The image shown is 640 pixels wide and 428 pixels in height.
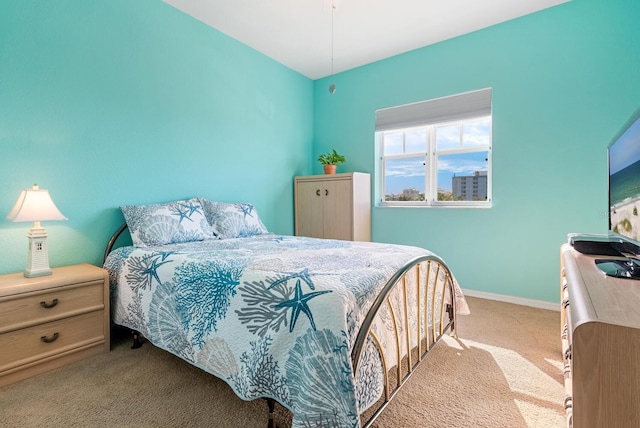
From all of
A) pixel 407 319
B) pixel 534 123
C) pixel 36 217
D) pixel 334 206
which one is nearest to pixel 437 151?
pixel 534 123

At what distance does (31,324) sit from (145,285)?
0.61 m

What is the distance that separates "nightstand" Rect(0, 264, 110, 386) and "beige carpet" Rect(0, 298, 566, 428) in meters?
0.08

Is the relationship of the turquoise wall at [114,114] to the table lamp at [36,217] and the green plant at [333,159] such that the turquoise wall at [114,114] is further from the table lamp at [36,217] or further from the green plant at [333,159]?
the green plant at [333,159]

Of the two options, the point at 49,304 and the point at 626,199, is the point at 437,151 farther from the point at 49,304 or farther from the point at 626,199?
the point at 49,304

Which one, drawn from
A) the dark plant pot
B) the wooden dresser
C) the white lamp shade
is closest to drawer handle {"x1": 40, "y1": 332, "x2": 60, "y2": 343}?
the white lamp shade

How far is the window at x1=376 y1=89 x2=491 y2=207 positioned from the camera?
10.7 ft

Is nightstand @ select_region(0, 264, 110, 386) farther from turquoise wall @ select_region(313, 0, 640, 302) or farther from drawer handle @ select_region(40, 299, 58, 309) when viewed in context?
turquoise wall @ select_region(313, 0, 640, 302)

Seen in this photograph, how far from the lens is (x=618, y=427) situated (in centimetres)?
65

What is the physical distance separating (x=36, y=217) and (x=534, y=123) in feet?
12.9

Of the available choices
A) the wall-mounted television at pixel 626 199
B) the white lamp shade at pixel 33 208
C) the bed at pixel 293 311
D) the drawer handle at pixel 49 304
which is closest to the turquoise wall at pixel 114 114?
the white lamp shade at pixel 33 208

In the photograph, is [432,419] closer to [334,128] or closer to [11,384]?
[11,384]

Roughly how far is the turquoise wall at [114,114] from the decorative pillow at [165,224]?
0.77 ft

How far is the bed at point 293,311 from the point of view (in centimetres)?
108

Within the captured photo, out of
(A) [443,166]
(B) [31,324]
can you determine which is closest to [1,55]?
(B) [31,324]
